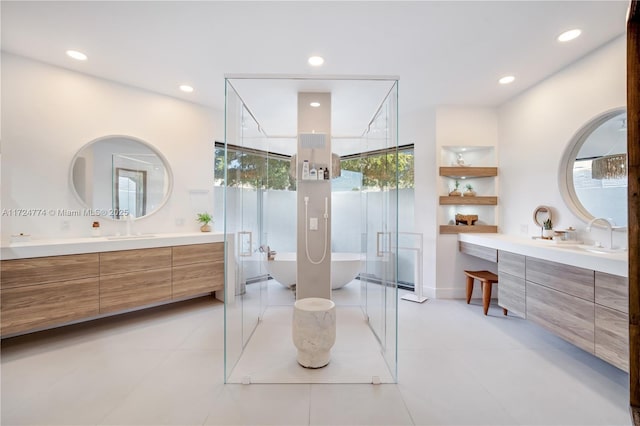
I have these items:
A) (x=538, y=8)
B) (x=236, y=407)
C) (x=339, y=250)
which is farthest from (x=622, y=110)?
(x=236, y=407)

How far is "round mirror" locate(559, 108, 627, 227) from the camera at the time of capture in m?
2.46

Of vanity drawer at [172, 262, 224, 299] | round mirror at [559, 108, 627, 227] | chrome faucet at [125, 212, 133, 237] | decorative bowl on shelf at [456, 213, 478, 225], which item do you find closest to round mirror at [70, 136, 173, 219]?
chrome faucet at [125, 212, 133, 237]

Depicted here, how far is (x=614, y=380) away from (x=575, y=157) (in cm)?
207

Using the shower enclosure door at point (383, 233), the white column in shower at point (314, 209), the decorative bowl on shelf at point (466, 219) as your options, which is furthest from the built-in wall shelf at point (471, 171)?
the white column in shower at point (314, 209)

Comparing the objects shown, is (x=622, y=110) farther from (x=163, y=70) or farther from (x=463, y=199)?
(x=163, y=70)

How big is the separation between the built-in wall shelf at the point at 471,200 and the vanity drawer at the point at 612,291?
2.01 m

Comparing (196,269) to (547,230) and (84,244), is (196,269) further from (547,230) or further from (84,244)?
(547,230)

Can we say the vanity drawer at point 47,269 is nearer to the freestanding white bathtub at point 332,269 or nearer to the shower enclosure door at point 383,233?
the freestanding white bathtub at point 332,269

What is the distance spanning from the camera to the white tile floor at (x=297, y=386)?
166 cm

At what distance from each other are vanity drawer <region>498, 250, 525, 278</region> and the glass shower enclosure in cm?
137

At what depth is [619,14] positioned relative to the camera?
6.87ft

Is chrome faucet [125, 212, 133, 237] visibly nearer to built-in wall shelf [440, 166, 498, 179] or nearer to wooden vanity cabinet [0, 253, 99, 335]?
wooden vanity cabinet [0, 253, 99, 335]

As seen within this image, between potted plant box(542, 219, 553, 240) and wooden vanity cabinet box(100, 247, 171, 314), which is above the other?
potted plant box(542, 219, 553, 240)

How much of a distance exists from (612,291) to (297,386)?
7.40 feet
